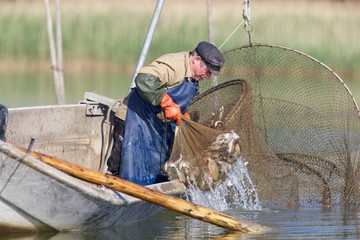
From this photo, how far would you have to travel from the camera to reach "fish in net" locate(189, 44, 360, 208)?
394 inches

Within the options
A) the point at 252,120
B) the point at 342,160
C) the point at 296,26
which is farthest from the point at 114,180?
the point at 296,26

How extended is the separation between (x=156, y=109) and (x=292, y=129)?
5.73ft

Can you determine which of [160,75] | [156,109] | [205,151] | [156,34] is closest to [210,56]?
[160,75]

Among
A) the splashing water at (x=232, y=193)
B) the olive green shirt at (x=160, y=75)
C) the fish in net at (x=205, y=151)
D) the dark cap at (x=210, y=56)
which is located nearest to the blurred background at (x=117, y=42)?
the splashing water at (x=232, y=193)

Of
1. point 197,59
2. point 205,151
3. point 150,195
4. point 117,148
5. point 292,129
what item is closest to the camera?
point 150,195

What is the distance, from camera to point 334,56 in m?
19.1

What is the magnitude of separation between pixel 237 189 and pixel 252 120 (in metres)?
0.57

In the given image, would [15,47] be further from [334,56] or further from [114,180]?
[114,180]

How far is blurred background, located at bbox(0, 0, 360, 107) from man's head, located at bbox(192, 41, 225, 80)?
845 centimetres

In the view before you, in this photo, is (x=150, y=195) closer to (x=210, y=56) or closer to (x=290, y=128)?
(x=210, y=56)

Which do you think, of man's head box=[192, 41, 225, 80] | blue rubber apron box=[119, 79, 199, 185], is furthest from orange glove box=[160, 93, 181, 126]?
man's head box=[192, 41, 225, 80]

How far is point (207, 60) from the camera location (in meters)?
8.91

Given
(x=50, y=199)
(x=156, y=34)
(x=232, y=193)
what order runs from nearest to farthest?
1. (x=50, y=199)
2. (x=232, y=193)
3. (x=156, y=34)

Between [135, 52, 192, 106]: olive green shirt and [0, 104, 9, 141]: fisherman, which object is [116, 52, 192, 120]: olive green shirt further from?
[0, 104, 9, 141]: fisherman
